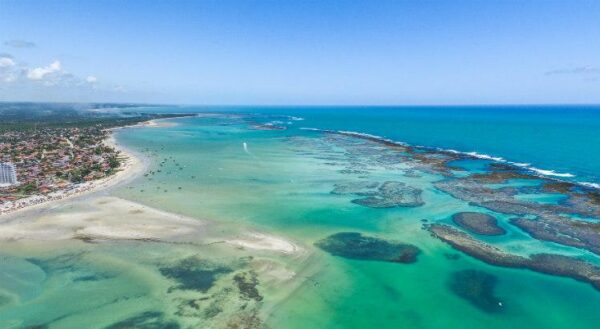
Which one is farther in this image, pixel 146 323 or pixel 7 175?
pixel 7 175

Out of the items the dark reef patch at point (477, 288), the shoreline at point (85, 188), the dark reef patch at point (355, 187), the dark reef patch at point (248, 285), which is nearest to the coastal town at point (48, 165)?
the shoreline at point (85, 188)

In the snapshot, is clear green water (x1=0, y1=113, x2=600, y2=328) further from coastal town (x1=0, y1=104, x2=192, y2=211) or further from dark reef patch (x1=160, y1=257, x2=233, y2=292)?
coastal town (x1=0, y1=104, x2=192, y2=211)

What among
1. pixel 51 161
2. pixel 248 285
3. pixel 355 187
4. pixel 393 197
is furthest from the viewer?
pixel 51 161

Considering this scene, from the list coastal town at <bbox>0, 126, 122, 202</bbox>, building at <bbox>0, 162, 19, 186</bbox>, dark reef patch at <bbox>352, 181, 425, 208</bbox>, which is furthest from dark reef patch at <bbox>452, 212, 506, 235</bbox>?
building at <bbox>0, 162, 19, 186</bbox>

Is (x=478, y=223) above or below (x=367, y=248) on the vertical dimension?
above

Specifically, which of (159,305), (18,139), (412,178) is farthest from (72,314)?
(18,139)

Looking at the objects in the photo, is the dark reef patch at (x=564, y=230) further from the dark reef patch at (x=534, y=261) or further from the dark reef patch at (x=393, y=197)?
the dark reef patch at (x=393, y=197)

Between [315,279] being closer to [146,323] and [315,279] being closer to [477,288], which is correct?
[477,288]

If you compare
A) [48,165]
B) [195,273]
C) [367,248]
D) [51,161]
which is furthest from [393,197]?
[51,161]
